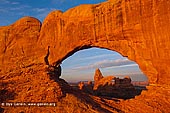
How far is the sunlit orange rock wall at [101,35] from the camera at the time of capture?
2933 centimetres

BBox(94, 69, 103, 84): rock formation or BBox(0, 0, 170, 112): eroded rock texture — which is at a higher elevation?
BBox(0, 0, 170, 112): eroded rock texture

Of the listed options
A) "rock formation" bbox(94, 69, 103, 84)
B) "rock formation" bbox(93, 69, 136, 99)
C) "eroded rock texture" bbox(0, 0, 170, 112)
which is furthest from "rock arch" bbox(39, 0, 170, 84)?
"rock formation" bbox(94, 69, 103, 84)

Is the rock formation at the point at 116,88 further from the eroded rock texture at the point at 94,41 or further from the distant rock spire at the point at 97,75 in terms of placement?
the eroded rock texture at the point at 94,41

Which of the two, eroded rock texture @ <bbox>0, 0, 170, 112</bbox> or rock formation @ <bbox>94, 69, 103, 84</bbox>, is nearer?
eroded rock texture @ <bbox>0, 0, 170, 112</bbox>

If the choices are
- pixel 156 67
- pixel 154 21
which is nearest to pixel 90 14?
pixel 154 21

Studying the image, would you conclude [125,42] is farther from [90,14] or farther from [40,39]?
[40,39]

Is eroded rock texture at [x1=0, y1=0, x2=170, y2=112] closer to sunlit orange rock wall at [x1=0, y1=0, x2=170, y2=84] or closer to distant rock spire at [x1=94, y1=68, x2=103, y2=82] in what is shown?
sunlit orange rock wall at [x1=0, y1=0, x2=170, y2=84]

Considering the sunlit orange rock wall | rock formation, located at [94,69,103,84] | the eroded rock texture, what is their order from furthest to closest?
rock formation, located at [94,69,103,84]
the sunlit orange rock wall
the eroded rock texture

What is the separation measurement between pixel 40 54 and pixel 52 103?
11768mm

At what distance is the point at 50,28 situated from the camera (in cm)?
3747

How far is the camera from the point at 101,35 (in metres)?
33.7

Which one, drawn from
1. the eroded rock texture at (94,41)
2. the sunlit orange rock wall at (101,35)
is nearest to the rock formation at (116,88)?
the sunlit orange rock wall at (101,35)

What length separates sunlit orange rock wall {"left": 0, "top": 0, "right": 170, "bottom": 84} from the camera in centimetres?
2933

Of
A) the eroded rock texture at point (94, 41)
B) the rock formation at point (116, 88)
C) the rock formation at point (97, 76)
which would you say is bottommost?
the rock formation at point (116, 88)
